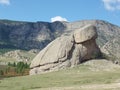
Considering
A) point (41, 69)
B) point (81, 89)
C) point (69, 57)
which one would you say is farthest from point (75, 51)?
point (81, 89)

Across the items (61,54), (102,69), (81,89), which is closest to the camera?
(81,89)

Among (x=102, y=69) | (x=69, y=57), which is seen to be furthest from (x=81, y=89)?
(x=69, y=57)

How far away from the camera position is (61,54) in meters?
75.6

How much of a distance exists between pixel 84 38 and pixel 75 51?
10.3 ft

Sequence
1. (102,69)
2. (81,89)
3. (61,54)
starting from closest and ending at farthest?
(81,89)
(102,69)
(61,54)

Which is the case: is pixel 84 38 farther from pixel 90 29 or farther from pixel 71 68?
pixel 71 68

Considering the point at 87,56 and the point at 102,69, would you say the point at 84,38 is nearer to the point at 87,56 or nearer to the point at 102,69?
the point at 87,56

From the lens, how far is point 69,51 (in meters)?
76.2

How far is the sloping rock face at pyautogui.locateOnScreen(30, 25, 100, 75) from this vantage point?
75812 mm

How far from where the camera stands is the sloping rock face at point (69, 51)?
249ft

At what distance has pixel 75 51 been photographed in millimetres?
76938

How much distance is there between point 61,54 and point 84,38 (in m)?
5.69

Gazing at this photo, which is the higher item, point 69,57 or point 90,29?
point 90,29

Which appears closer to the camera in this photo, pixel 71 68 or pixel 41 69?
pixel 71 68
